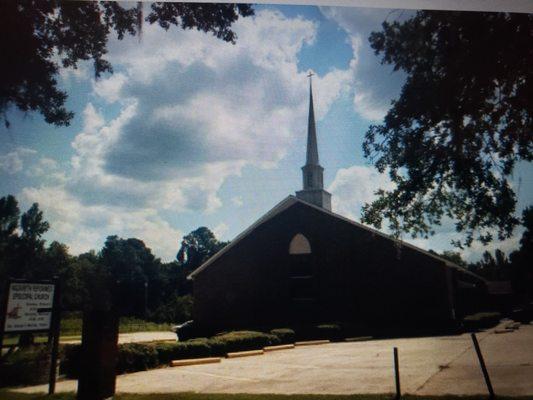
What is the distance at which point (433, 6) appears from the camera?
297 inches

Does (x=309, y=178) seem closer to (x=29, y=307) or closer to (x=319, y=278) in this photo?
(x=319, y=278)

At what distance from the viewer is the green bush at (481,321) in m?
19.8

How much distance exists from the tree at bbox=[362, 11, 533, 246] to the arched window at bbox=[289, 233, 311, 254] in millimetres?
13839

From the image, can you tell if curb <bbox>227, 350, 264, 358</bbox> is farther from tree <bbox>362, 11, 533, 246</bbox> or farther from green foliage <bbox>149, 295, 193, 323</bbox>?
green foliage <bbox>149, 295, 193, 323</bbox>

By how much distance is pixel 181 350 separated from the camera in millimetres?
12586

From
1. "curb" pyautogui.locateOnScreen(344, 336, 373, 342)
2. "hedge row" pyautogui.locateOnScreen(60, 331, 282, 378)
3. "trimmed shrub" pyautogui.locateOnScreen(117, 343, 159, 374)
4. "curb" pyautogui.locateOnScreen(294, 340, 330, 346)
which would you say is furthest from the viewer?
"curb" pyautogui.locateOnScreen(344, 336, 373, 342)

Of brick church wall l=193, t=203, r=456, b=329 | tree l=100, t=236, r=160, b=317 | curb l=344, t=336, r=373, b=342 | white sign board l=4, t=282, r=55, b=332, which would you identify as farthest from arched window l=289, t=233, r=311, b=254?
tree l=100, t=236, r=160, b=317

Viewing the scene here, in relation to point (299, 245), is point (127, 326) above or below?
below

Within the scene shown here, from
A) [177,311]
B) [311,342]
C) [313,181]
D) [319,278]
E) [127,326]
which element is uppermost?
[313,181]

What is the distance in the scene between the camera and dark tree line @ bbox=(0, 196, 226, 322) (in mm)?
15914

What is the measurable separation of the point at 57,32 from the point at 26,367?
23.2 ft

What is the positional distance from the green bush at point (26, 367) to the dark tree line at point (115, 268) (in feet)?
12.0

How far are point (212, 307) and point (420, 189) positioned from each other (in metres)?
17.7

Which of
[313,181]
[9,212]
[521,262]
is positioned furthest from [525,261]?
[9,212]
